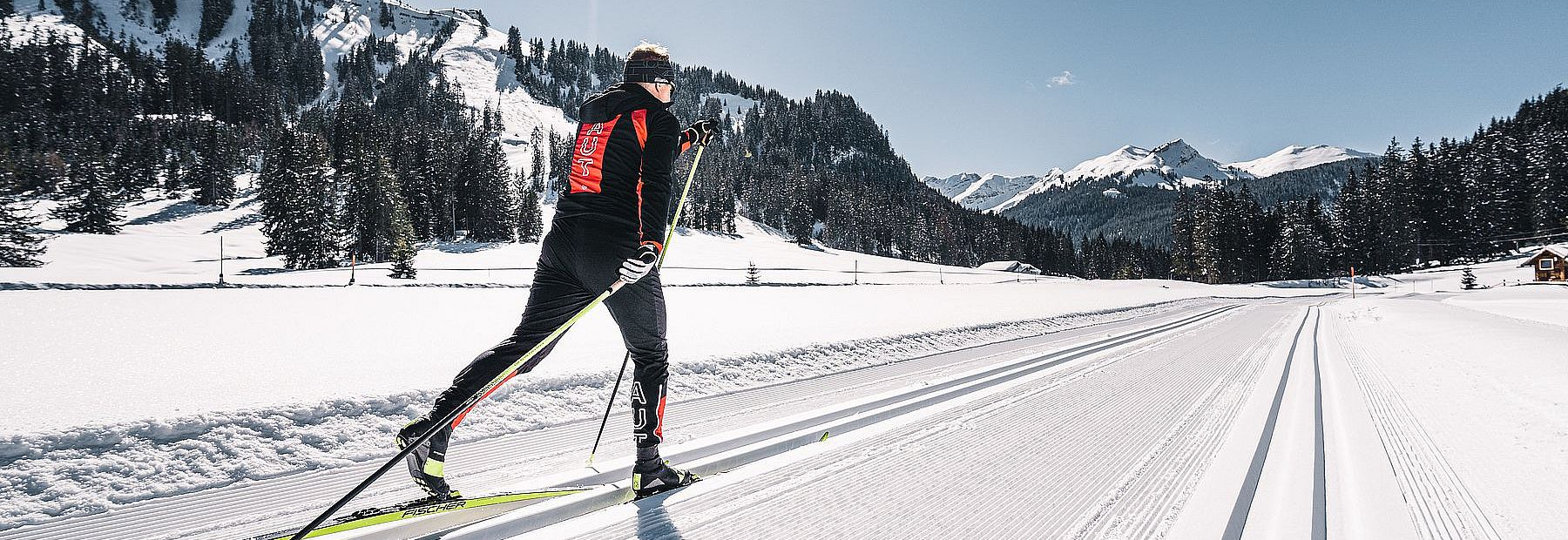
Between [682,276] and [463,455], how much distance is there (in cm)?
3586

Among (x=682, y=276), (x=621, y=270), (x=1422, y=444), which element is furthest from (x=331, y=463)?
(x=682, y=276)

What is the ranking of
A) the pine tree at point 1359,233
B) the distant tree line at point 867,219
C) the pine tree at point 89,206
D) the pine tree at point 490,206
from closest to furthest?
the pine tree at point 89,206 < the pine tree at point 490,206 < the pine tree at point 1359,233 < the distant tree line at point 867,219

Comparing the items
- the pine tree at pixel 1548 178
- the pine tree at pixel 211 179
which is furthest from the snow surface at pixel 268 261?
the pine tree at pixel 1548 178

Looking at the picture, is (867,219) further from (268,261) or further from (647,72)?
(647,72)

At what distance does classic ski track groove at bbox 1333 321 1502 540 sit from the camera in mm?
2414

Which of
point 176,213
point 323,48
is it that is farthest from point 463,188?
point 323,48

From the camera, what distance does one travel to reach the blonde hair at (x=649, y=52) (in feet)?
9.66

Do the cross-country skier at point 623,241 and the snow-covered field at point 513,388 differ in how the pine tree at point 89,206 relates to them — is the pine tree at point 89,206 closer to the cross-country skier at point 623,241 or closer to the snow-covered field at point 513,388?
the snow-covered field at point 513,388

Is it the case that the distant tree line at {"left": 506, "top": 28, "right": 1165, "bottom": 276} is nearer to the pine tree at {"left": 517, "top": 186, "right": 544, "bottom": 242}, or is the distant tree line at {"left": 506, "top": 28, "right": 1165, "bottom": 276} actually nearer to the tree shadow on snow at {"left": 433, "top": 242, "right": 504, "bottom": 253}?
the pine tree at {"left": 517, "top": 186, "right": 544, "bottom": 242}

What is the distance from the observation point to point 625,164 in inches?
110

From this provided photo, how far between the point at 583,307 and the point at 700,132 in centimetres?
109

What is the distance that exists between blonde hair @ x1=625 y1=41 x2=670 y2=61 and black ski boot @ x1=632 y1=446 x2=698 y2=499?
192 cm

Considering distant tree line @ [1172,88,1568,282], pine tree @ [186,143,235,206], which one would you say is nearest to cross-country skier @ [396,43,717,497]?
distant tree line @ [1172,88,1568,282]

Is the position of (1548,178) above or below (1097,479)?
above
